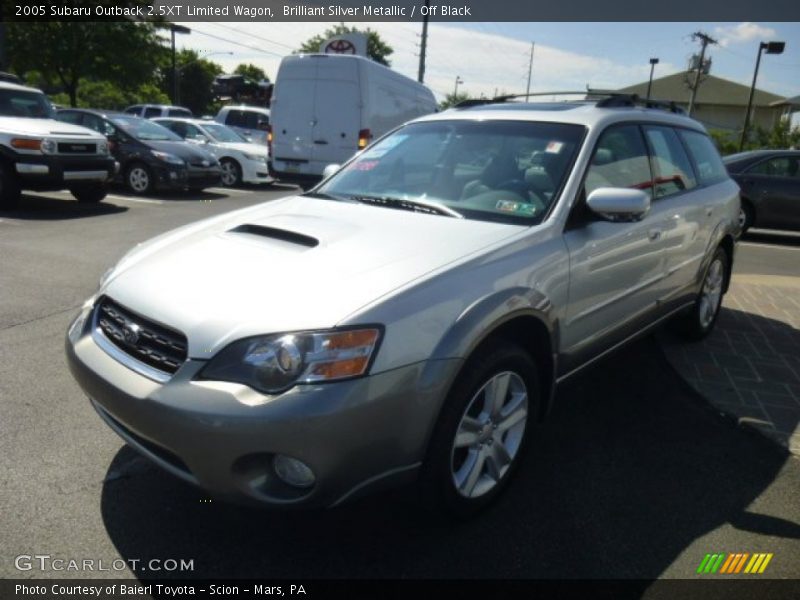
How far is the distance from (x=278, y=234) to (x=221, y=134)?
13.8 metres

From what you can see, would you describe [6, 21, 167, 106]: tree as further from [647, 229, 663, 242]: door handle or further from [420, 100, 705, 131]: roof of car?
[647, 229, 663, 242]: door handle

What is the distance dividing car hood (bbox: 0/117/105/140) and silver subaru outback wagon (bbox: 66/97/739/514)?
7338 mm

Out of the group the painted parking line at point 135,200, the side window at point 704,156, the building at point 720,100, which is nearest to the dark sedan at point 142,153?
the painted parking line at point 135,200

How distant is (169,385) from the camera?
2.11 m

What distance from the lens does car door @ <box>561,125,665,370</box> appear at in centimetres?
301

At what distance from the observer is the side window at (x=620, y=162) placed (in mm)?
3262

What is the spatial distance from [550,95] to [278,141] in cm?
924

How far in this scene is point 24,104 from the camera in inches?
387

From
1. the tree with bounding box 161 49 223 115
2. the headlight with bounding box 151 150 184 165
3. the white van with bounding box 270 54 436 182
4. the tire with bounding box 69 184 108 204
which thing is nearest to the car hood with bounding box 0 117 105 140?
the tire with bounding box 69 184 108 204

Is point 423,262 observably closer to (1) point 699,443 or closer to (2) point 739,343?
(1) point 699,443

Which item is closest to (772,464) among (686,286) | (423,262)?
(686,286)

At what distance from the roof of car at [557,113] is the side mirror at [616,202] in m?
0.56

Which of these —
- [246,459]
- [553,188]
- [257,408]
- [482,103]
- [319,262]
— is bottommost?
[246,459]

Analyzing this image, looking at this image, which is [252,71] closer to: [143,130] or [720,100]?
[720,100]
